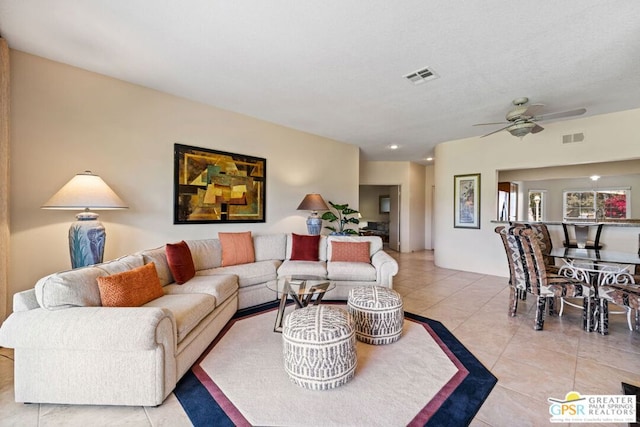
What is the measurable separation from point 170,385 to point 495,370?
7.85 feet

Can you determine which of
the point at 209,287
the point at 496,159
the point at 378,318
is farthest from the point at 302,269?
the point at 496,159

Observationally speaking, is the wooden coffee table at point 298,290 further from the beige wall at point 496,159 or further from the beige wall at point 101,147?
the beige wall at point 496,159

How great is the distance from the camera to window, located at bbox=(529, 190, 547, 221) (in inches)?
291

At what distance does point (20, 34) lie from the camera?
7.63 feet

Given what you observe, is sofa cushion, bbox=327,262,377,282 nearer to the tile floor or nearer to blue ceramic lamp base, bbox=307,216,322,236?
the tile floor

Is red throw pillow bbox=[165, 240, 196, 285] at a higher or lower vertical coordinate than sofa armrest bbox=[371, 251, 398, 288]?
higher

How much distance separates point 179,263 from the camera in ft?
9.32

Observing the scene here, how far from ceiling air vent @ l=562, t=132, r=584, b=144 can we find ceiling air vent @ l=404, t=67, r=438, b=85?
3.10 m

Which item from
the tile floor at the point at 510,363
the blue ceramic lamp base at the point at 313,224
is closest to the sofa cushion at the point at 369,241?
the blue ceramic lamp base at the point at 313,224

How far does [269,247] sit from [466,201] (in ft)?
13.8

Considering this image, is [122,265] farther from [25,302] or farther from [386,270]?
[386,270]

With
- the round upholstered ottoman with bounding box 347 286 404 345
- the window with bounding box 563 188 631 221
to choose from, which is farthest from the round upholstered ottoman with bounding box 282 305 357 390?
the window with bounding box 563 188 631 221

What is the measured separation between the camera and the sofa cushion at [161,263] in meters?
2.68

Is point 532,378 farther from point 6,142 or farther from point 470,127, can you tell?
point 6,142
